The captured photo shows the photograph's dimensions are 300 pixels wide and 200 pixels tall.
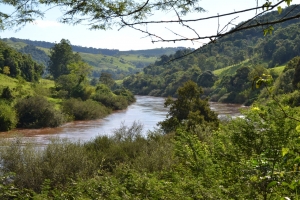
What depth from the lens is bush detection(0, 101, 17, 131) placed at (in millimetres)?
27734

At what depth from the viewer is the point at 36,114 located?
100 ft

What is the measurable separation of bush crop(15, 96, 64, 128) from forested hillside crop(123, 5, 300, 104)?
22.3 metres

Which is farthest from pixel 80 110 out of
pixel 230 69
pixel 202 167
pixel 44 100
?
pixel 230 69

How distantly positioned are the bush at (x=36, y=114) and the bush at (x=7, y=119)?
1.34 meters

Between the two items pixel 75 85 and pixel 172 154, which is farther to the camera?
pixel 75 85

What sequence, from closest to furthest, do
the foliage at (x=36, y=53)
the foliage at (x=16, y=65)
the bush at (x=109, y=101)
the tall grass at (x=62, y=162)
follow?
the tall grass at (x=62, y=162)
the bush at (x=109, y=101)
the foliage at (x=16, y=65)
the foliage at (x=36, y=53)

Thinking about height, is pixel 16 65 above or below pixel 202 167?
above

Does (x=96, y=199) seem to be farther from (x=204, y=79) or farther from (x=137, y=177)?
(x=204, y=79)

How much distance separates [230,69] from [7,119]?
2541 inches

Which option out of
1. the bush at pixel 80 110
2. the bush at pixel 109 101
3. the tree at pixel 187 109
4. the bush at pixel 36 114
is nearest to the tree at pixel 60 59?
the bush at pixel 109 101

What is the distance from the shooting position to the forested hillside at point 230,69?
2276 inches

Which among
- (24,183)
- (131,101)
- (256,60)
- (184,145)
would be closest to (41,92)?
(131,101)

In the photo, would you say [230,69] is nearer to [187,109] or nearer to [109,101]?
[109,101]

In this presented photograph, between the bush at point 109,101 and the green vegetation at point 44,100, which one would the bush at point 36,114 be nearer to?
the green vegetation at point 44,100
